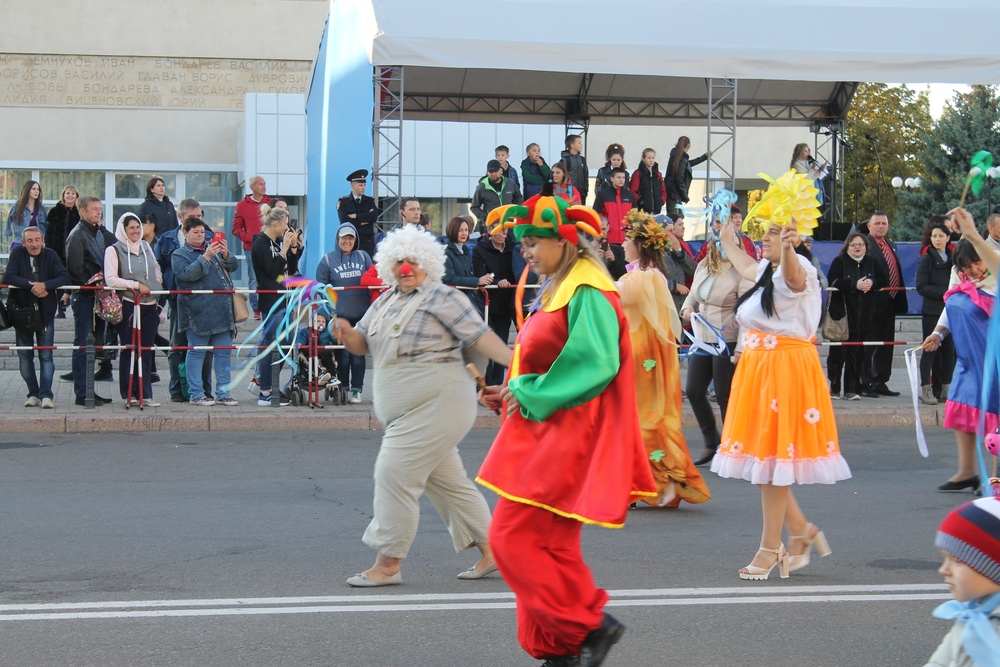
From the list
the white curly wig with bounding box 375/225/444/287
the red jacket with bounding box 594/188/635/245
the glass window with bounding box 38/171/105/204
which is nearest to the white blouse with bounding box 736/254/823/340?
the white curly wig with bounding box 375/225/444/287

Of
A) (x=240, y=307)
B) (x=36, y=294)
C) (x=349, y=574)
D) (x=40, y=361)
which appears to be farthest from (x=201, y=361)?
(x=349, y=574)

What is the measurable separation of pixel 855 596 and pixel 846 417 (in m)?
6.97

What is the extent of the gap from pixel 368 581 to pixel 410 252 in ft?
5.41

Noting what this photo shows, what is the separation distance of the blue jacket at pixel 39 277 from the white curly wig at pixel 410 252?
705cm

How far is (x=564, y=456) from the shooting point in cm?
446

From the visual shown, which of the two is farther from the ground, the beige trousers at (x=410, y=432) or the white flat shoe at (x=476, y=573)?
the beige trousers at (x=410, y=432)

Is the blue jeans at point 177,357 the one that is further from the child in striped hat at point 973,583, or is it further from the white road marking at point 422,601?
the child in striped hat at point 973,583

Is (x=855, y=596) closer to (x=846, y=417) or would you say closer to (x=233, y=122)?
(x=846, y=417)

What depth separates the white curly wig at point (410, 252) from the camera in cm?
602

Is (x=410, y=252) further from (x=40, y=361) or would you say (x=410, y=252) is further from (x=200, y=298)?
(x=40, y=361)

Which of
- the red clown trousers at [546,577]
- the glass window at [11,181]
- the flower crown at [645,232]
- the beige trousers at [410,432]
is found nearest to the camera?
the red clown trousers at [546,577]

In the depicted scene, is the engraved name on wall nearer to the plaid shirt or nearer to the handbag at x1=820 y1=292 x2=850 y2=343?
the handbag at x1=820 y1=292 x2=850 y2=343

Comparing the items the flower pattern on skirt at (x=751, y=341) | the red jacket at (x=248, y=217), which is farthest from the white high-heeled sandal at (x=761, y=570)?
the red jacket at (x=248, y=217)

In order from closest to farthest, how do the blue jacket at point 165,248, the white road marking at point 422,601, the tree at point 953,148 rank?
1. the white road marking at point 422,601
2. the blue jacket at point 165,248
3. the tree at point 953,148
